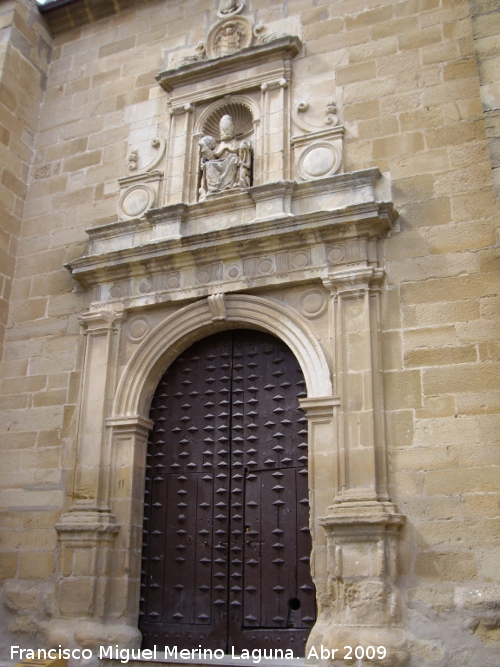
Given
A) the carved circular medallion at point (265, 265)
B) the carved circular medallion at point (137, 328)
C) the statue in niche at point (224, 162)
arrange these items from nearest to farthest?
the carved circular medallion at point (265, 265) → the carved circular medallion at point (137, 328) → the statue in niche at point (224, 162)

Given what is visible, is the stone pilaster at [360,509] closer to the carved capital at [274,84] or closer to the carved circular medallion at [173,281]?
the carved circular medallion at [173,281]

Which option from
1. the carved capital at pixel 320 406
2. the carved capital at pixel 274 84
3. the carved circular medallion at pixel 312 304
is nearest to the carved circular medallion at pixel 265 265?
the carved circular medallion at pixel 312 304

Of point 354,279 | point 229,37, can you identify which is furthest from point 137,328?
point 229,37

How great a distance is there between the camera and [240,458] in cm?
627

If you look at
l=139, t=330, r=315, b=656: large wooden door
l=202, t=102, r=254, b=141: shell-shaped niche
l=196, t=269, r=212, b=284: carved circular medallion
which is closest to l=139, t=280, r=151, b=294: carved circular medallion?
l=196, t=269, r=212, b=284: carved circular medallion

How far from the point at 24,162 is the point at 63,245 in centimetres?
123

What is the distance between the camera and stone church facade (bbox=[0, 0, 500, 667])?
5.33 meters

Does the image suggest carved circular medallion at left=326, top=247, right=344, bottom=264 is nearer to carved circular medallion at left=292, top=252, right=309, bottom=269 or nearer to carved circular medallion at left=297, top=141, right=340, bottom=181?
carved circular medallion at left=292, top=252, right=309, bottom=269

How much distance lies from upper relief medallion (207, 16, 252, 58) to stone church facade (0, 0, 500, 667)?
0.07 feet

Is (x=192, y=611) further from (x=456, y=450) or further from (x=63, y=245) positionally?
(x=63, y=245)

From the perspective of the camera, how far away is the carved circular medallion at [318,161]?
21.8 ft

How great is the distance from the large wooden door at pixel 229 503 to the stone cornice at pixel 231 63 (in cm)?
274

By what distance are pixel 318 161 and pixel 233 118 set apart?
1290 millimetres

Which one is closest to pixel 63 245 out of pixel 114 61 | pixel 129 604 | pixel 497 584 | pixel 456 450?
pixel 114 61
